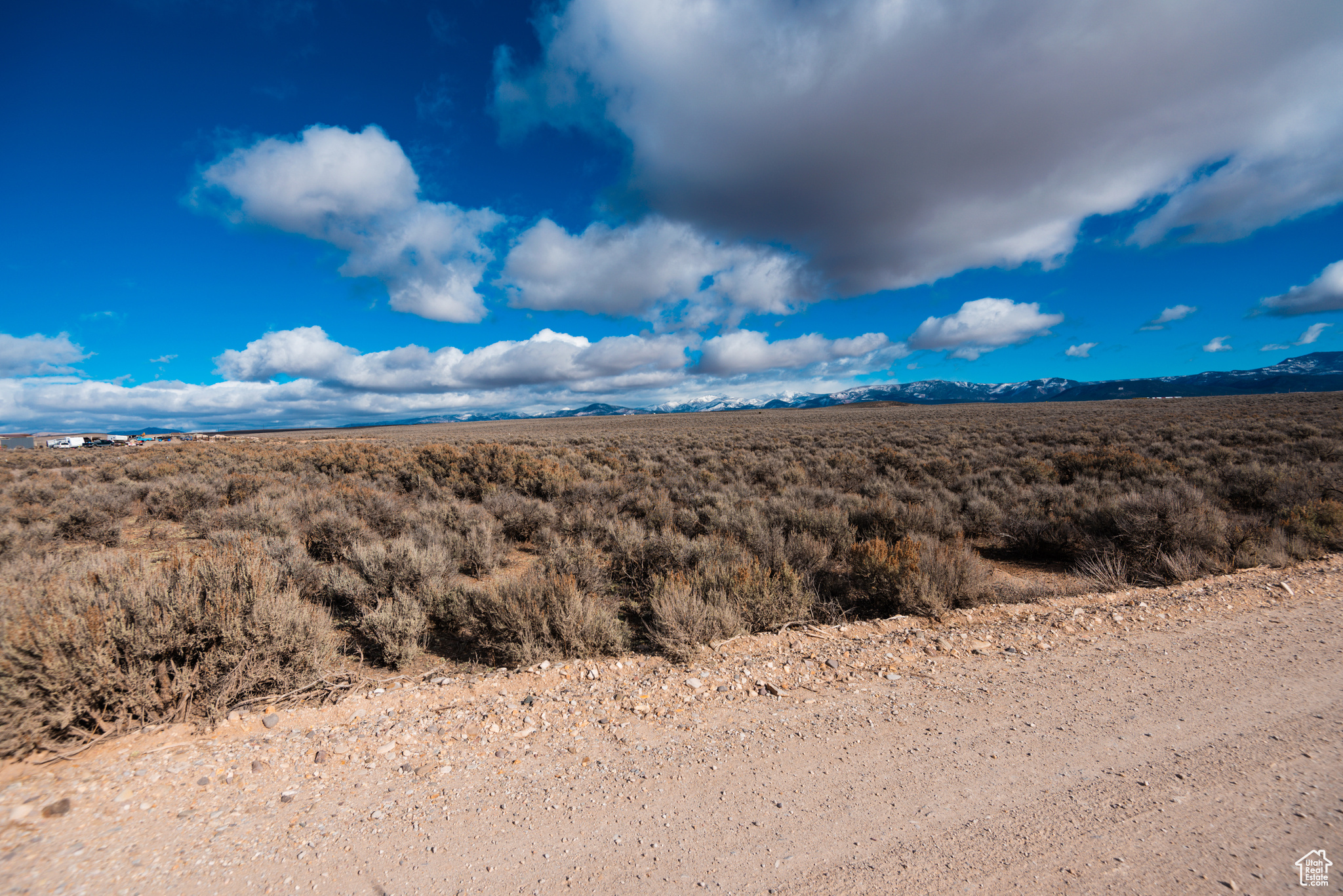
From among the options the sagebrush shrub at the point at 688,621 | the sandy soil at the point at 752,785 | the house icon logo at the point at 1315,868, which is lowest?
the house icon logo at the point at 1315,868

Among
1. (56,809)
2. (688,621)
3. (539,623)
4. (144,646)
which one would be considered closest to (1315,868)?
(688,621)

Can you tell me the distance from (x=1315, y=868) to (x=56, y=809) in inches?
261

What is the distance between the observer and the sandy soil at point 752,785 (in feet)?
7.84

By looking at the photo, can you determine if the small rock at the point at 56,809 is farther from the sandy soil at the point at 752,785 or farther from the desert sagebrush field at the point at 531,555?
the desert sagebrush field at the point at 531,555

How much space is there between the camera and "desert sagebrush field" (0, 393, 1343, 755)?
3.76 m

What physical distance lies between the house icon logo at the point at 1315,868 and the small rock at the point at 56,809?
21.2ft

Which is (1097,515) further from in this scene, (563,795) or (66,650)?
(66,650)

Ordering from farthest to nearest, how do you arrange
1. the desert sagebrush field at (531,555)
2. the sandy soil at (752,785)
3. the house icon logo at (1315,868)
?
the desert sagebrush field at (531,555) → the sandy soil at (752,785) → the house icon logo at (1315,868)

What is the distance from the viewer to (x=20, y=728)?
3076 mm

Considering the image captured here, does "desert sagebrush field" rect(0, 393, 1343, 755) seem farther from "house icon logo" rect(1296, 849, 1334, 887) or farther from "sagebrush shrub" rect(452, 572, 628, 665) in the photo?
"house icon logo" rect(1296, 849, 1334, 887)

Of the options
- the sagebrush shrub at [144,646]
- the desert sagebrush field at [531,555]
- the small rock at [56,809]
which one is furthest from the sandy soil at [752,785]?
the desert sagebrush field at [531,555]

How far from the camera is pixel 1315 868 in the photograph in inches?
91.5

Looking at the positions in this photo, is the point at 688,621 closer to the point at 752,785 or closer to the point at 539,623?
the point at 539,623

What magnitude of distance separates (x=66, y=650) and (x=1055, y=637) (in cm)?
818
